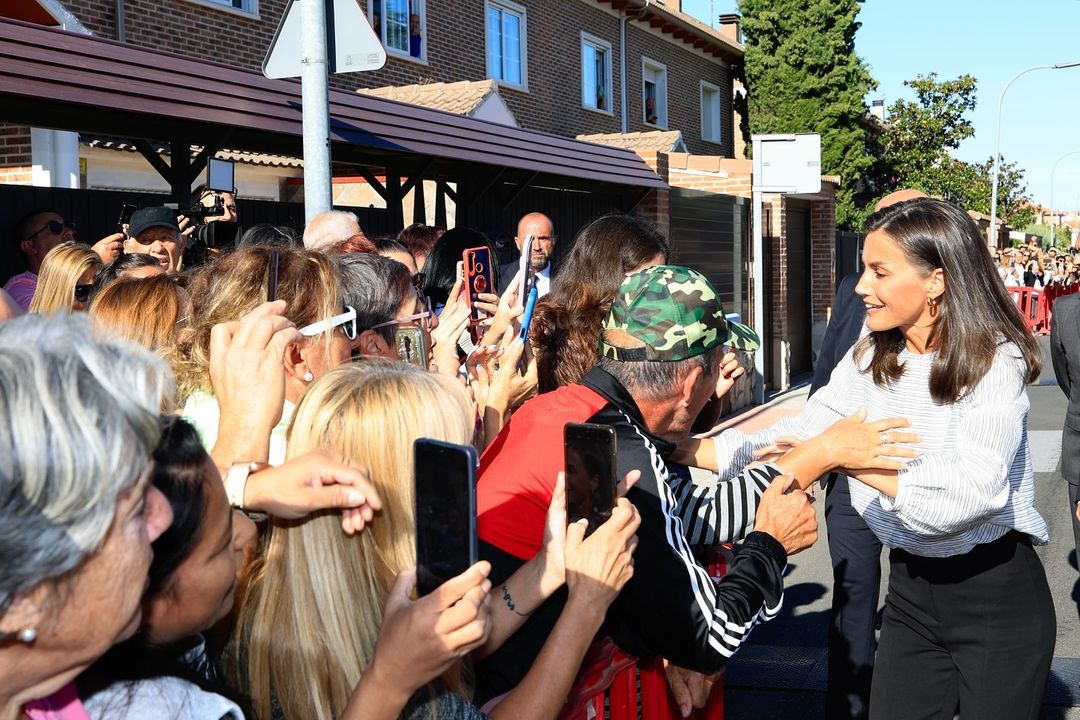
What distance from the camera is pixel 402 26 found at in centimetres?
1736

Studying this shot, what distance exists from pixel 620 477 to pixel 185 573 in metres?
1.05

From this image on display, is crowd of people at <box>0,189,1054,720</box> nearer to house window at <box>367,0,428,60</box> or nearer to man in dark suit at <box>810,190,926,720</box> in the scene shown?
man in dark suit at <box>810,190,926,720</box>

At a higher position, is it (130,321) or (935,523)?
(130,321)

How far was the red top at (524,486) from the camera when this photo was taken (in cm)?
238

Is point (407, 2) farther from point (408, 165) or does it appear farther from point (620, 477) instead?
point (620, 477)

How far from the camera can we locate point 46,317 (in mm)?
1312

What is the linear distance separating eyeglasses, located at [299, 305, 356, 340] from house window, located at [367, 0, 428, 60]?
14533 mm

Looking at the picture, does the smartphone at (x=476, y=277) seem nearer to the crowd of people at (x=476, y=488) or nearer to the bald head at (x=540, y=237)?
the crowd of people at (x=476, y=488)

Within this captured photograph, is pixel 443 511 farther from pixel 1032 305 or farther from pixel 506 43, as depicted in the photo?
pixel 1032 305

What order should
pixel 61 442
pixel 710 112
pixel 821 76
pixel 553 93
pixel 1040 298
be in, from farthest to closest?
pixel 710 112 → pixel 821 76 → pixel 1040 298 → pixel 553 93 → pixel 61 442

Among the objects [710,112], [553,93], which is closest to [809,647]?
[553,93]

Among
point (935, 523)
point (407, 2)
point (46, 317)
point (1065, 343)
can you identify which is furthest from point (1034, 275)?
point (46, 317)

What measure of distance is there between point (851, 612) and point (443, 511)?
2.93 m

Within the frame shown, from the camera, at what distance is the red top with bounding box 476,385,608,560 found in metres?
2.38
